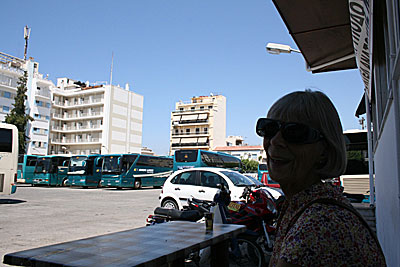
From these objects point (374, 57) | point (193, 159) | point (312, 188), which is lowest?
point (312, 188)

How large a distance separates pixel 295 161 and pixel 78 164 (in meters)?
31.6

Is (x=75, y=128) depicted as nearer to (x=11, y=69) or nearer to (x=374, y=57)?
(x=11, y=69)

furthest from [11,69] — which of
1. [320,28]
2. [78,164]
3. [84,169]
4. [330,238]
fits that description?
[330,238]

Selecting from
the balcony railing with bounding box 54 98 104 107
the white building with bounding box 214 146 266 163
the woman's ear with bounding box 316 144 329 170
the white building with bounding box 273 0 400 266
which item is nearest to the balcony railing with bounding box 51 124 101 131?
the balcony railing with bounding box 54 98 104 107

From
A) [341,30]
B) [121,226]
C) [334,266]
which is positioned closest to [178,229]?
[334,266]

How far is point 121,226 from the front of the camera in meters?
9.42

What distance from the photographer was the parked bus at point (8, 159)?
14.0m

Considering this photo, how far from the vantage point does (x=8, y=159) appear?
1420 centimetres

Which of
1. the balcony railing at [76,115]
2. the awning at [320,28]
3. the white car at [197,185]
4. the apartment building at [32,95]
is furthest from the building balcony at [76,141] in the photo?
the awning at [320,28]

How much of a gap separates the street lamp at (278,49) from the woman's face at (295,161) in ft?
31.4

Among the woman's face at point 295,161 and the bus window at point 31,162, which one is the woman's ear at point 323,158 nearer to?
the woman's face at point 295,161

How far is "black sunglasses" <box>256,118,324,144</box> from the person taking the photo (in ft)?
3.94

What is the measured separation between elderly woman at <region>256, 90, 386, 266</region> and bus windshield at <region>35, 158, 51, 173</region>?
111ft

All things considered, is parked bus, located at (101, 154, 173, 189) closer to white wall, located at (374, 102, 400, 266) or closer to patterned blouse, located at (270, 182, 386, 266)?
white wall, located at (374, 102, 400, 266)
